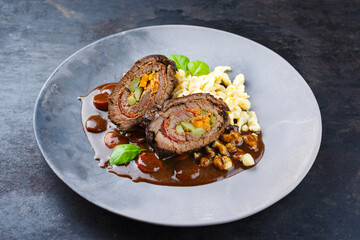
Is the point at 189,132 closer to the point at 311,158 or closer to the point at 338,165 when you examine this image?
the point at 311,158

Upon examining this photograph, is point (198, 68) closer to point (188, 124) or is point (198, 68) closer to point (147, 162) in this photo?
point (188, 124)

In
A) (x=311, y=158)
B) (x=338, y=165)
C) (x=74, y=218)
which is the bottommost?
(x=74, y=218)

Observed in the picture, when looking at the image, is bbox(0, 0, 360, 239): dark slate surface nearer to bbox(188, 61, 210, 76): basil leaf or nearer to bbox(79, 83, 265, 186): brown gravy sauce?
bbox(79, 83, 265, 186): brown gravy sauce

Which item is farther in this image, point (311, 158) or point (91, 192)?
point (311, 158)

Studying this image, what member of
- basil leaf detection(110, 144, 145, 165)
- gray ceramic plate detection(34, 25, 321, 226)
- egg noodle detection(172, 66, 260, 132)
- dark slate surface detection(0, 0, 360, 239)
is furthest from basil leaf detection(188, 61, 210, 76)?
dark slate surface detection(0, 0, 360, 239)

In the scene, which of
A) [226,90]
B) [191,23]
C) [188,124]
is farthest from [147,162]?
[191,23]

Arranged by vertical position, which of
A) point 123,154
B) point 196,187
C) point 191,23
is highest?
point 191,23

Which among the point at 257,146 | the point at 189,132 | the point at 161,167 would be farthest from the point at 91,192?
the point at 257,146
